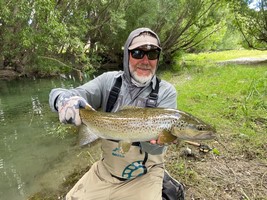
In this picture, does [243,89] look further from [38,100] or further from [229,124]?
[38,100]

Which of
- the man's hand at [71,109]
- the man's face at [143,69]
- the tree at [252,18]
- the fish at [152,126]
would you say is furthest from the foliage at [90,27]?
the fish at [152,126]

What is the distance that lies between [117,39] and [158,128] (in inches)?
891

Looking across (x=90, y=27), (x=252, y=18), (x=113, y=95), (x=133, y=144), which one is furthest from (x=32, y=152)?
(x=252, y=18)

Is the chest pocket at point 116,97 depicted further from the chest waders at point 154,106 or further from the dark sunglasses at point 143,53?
the dark sunglasses at point 143,53

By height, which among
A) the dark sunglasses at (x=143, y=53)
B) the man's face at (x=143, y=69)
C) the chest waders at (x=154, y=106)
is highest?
the dark sunglasses at (x=143, y=53)

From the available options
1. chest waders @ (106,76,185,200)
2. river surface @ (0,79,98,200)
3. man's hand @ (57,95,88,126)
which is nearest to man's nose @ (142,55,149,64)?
chest waders @ (106,76,185,200)

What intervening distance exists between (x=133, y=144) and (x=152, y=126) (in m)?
0.56

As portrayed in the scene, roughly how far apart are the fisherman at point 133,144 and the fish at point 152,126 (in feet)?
1.26

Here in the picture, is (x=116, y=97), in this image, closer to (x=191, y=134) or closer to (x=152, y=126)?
(x=152, y=126)

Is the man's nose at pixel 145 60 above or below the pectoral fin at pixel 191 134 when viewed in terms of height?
above

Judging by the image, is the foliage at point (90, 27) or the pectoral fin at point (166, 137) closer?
the pectoral fin at point (166, 137)

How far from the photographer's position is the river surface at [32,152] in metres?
4.79

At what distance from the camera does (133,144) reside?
299cm

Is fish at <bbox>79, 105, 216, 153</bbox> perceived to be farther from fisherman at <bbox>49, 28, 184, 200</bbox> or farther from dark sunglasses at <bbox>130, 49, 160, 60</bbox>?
dark sunglasses at <bbox>130, 49, 160, 60</bbox>
